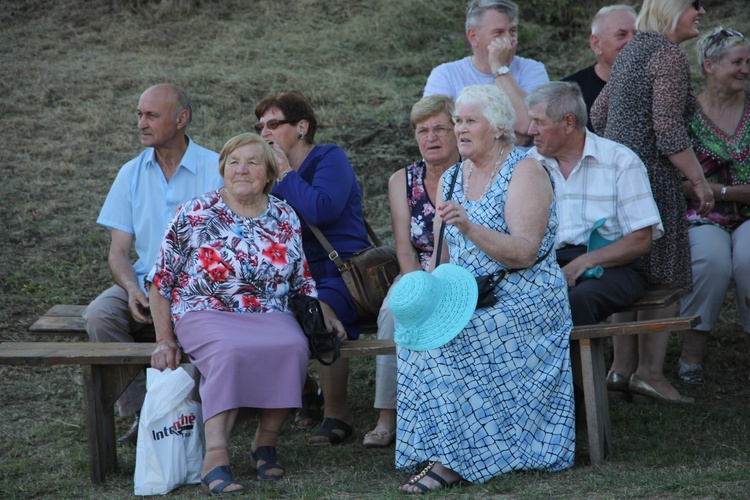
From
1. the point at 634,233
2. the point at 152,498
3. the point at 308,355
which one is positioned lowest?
the point at 152,498

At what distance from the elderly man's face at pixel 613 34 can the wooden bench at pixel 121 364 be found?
207cm

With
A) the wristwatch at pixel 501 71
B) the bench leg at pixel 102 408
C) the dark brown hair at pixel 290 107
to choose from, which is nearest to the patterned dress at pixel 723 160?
the wristwatch at pixel 501 71

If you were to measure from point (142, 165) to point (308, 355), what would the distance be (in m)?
1.49

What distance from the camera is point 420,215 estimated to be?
479cm

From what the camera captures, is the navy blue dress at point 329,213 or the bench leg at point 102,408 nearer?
the bench leg at point 102,408

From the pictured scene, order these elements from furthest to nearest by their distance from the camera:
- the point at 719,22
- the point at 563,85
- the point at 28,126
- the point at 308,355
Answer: the point at 719,22 < the point at 28,126 < the point at 563,85 < the point at 308,355

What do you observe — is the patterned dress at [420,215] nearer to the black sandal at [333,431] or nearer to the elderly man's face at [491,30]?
the black sandal at [333,431]

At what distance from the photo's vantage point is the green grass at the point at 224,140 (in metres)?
4.13

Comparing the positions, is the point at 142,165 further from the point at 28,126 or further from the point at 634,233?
the point at 28,126

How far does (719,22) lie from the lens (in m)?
9.49

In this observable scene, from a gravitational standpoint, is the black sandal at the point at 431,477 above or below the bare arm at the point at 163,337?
below

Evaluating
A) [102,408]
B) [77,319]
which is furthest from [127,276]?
[102,408]

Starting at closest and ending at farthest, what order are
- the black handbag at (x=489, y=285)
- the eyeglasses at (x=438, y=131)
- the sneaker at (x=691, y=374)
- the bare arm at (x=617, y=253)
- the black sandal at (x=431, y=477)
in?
the black sandal at (x=431, y=477), the black handbag at (x=489, y=285), the bare arm at (x=617, y=253), the eyeglasses at (x=438, y=131), the sneaker at (x=691, y=374)

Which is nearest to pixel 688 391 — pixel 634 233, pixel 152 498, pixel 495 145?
pixel 634 233
